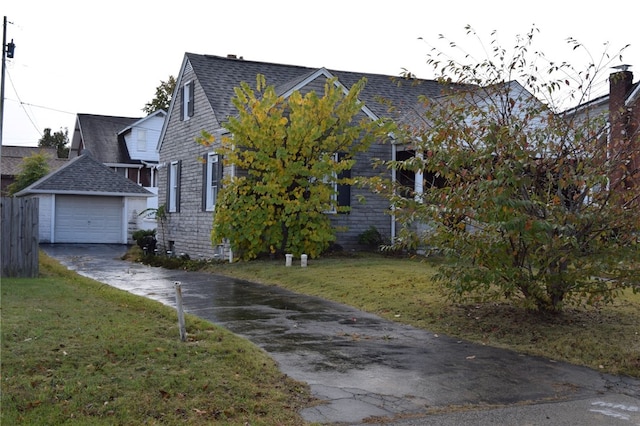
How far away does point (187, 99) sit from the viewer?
2484 centimetres

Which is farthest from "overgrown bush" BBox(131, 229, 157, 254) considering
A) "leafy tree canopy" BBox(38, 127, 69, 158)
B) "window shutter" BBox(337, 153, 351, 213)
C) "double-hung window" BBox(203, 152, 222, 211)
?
"leafy tree canopy" BBox(38, 127, 69, 158)

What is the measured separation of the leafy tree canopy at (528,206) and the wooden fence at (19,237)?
24.2 feet

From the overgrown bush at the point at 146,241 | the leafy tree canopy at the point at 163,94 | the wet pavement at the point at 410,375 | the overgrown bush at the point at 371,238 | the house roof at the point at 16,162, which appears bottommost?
the wet pavement at the point at 410,375

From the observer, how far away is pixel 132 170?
1747 inches

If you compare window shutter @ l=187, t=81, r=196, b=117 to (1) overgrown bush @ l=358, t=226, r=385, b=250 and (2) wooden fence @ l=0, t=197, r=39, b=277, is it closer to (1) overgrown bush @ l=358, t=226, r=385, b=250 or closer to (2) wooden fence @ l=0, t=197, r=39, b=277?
(1) overgrown bush @ l=358, t=226, r=385, b=250

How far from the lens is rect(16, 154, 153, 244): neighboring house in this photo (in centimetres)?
3266

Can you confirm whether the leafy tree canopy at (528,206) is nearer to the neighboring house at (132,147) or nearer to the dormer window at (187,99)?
the dormer window at (187,99)

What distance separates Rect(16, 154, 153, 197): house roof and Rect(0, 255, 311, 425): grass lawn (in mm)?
24064

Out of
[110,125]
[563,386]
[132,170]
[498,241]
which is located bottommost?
[563,386]

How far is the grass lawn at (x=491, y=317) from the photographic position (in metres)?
8.73

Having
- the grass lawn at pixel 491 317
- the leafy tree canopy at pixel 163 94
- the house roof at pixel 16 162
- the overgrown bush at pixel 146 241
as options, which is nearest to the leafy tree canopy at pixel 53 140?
the house roof at pixel 16 162

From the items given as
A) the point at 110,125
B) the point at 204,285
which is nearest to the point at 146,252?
the point at 204,285

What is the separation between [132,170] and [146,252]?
2026cm

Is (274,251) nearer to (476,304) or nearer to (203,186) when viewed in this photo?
(203,186)
